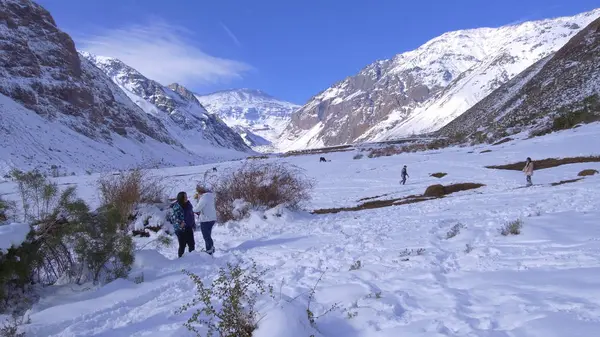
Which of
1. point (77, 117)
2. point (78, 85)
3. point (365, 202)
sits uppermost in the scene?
point (78, 85)

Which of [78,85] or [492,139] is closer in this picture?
[492,139]

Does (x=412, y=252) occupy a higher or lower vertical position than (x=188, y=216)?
lower

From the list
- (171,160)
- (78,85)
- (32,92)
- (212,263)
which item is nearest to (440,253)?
(212,263)

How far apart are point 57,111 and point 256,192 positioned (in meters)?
83.1

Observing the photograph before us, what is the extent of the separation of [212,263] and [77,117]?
307 feet

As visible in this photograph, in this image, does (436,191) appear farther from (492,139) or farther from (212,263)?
(492,139)

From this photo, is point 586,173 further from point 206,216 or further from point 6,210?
point 6,210

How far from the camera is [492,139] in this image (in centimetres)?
4497

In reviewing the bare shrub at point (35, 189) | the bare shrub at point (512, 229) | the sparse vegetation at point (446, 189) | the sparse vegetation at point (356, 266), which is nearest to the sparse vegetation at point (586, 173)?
the sparse vegetation at point (446, 189)

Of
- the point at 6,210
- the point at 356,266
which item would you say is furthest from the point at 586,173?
the point at 6,210

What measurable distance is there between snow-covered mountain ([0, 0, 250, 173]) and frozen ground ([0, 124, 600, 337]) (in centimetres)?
4858

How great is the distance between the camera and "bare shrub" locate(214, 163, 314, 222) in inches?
581

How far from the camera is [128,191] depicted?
46.7 feet

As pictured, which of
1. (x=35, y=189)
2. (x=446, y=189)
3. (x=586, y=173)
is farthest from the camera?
(x=446, y=189)
